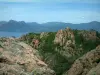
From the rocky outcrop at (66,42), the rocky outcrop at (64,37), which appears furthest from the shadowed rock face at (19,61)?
the rocky outcrop at (64,37)

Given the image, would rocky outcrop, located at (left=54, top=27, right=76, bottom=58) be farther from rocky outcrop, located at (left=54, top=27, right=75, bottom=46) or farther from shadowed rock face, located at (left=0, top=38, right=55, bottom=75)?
shadowed rock face, located at (left=0, top=38, right=55, bottom=75)

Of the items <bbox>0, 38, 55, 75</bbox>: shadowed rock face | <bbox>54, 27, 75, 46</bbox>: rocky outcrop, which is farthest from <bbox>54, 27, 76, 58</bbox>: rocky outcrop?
<bbox>0, 38, 55, 75</bbox>: shadowed rock face

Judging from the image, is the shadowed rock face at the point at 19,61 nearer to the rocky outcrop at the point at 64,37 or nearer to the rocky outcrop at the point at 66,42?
the rocky outcrop at the point at 66,42

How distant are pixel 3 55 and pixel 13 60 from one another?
1.33 m

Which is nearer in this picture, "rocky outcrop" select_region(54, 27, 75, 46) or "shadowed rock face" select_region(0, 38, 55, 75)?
"shadowed rock face" select_region(0, 38, 55, 75)

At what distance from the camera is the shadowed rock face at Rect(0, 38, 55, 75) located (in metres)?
28.2

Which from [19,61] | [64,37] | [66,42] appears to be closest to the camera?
[19,61]

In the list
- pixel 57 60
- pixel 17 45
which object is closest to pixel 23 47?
pixel 17 45

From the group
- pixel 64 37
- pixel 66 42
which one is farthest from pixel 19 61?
pixel 66 42

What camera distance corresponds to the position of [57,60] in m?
169

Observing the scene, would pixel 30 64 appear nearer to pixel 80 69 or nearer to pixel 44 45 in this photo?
pixel 80 69

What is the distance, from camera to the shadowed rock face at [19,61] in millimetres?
28203

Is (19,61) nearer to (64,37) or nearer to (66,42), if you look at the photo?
(64,37)

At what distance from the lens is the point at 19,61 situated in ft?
98.0
